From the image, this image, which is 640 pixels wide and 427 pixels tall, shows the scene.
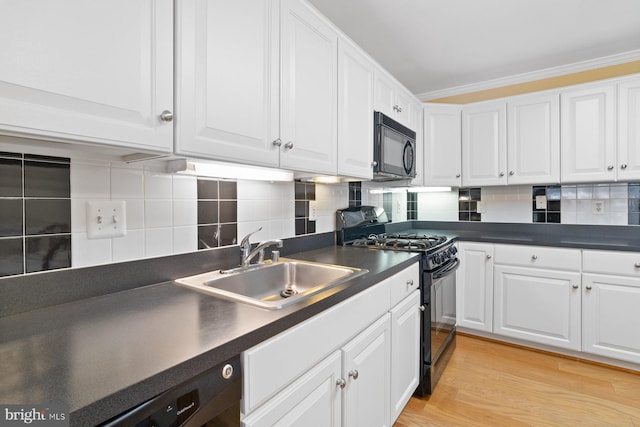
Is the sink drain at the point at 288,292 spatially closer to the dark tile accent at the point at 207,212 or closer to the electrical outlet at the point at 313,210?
the dark tile accent at the point at 207,212

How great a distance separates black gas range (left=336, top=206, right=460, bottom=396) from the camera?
1.87m

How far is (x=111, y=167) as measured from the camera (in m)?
1.06

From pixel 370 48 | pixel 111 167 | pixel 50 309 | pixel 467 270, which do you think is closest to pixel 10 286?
pixel 50 309

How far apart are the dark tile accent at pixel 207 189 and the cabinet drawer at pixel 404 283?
3.01ft

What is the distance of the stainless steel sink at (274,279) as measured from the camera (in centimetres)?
122

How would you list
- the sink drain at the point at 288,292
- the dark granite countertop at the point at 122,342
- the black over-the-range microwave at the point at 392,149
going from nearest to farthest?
1. the dark granite countertop at the point at 122,342
2. the sink drain at the point at 288,292
3. the black over-the-range microwave at the point at 392,149

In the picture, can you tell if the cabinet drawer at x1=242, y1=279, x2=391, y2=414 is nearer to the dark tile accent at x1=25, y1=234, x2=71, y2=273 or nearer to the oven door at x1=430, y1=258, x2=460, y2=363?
the dark tile accent at x1=25, y1=234, x2=71, y2=273

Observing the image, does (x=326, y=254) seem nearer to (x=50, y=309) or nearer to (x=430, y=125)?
(x=50, y=309)

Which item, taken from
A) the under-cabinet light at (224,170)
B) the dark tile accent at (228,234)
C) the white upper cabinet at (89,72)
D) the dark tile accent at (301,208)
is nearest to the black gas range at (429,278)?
the dark tile accent at (301,208)

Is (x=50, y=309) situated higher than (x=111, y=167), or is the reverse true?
(x=111, y=167)

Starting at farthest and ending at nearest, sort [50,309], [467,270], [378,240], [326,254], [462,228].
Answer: [462,228] → [467,270] → [378,240] → [326,254] → [50,309]

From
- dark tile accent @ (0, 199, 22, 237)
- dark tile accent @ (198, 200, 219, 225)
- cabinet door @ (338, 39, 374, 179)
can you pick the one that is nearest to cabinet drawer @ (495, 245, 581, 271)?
cabinet door @ (338, 39, 374, 179)

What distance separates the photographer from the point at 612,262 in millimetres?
2123

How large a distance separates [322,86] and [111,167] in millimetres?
970
